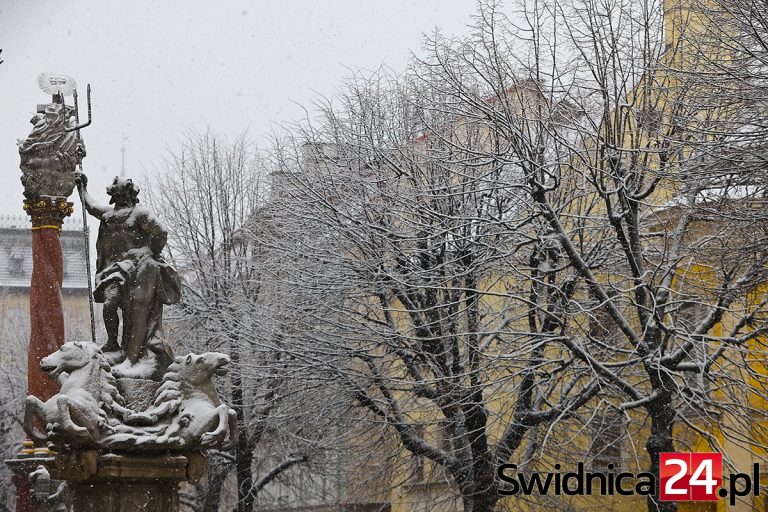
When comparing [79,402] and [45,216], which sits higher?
[45,216]

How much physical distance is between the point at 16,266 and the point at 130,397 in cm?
5578

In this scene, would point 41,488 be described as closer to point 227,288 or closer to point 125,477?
point 125,477

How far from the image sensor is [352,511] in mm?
29094

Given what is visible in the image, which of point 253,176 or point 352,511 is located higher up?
point 253,176

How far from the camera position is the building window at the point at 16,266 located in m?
61.8

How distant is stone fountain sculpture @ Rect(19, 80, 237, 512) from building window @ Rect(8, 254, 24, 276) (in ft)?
178

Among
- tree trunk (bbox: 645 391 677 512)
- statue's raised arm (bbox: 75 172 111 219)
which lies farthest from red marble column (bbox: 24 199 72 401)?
tree trunk (bbox: 645 391 677 512)

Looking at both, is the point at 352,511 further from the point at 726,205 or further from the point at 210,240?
the point at 726,205

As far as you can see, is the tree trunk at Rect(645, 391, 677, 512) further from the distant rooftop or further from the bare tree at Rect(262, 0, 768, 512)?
A: the distant rooftop

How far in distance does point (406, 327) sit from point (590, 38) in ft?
24.0

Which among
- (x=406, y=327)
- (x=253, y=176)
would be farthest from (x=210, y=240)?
(x=406, y=327)

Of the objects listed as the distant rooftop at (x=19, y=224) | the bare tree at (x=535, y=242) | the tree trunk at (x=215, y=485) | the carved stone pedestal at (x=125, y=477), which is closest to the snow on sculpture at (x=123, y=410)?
the carved stone pedestal at (x=125, y=477)

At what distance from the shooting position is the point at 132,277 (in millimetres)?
10258

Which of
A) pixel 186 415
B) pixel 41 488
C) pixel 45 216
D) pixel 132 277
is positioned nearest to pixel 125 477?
pixel 186 415
